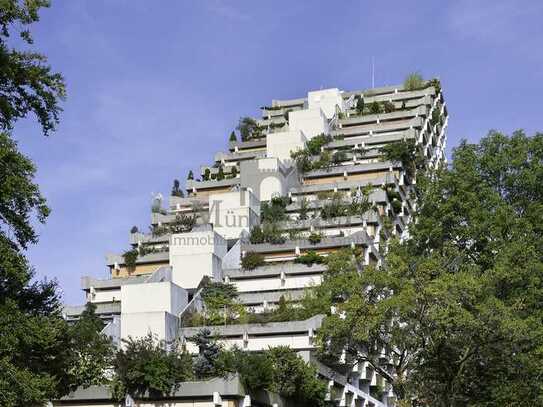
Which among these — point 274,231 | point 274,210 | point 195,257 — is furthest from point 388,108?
point 195,257

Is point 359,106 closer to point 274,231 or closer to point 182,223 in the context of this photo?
point 182,223

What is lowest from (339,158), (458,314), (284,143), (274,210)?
(458,314)

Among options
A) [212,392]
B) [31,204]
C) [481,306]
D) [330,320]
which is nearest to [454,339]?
[481,306]

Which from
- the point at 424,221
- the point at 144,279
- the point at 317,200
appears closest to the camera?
the point at 424,221

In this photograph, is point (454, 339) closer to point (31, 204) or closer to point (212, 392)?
point (212, 392)

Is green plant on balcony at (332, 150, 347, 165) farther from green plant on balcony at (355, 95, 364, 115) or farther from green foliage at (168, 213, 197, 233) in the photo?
green plant on balcony at (355, 95, 364, 115)

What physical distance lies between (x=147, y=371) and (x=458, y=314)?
1032 cm

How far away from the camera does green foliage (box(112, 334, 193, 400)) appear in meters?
26.5

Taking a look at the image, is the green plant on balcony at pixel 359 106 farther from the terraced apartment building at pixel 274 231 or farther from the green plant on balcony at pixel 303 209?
the green plant on balcony at pixel 303 209

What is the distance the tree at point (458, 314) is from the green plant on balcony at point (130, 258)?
2650 centimetres

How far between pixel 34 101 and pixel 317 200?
38542mm

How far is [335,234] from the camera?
56188mm

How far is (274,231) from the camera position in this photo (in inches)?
2210

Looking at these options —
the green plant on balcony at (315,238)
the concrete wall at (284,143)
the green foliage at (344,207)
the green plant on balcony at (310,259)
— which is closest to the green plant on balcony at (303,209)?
the green foliage at (344,207)
